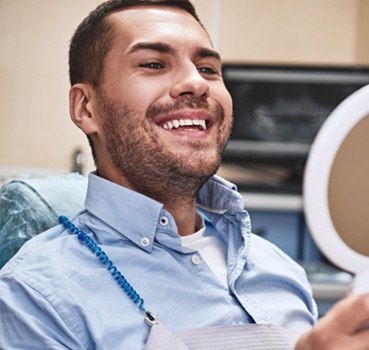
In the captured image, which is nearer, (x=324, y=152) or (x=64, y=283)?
(x=324, y=152)

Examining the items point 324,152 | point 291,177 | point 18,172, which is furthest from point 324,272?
point 324,152

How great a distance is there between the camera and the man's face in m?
0.93

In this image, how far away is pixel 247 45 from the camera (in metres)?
2.57

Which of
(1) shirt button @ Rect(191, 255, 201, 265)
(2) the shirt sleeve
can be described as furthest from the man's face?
(2) the shirt sleeve

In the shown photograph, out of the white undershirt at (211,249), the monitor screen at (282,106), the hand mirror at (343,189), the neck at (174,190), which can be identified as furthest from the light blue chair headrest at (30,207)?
the monitor screen at (282,106)

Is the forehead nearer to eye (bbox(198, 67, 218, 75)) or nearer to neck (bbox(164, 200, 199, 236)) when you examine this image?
eye (bbox(198, 67, 218, 75))

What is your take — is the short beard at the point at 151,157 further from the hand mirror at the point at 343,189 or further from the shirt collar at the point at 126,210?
the hand mirror at the point at 343,189

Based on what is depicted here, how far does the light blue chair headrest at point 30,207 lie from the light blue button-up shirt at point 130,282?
94 mm

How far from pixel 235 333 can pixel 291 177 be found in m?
1.81

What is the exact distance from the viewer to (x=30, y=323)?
0.78 metres

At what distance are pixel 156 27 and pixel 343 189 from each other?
1.52 feet

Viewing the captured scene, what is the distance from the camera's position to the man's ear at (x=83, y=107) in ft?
3.30

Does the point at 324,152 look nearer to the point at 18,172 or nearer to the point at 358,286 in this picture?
the point at 358,286

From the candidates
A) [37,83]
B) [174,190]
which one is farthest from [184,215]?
[37,83]
